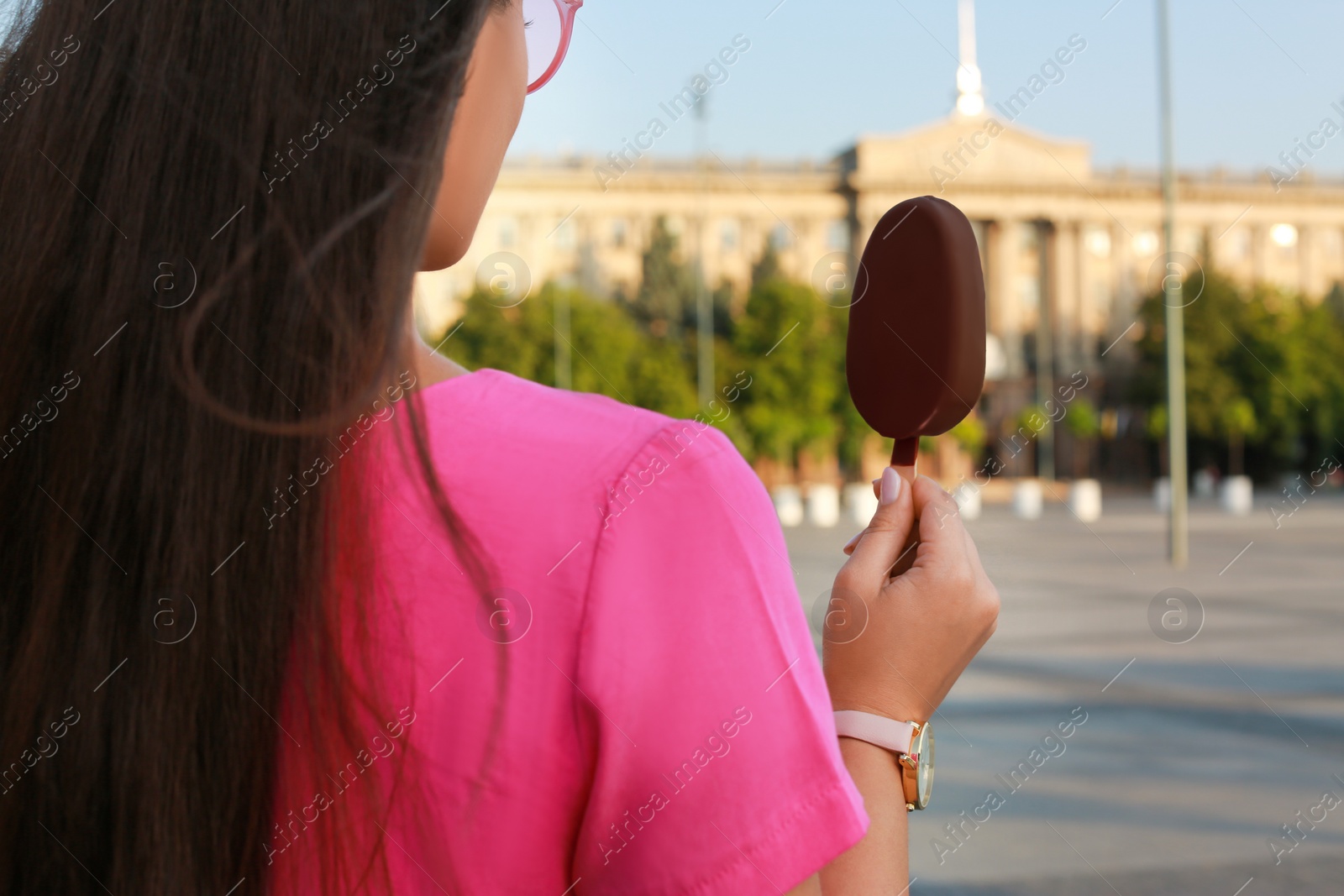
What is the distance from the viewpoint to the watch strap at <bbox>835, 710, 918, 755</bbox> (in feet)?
3.72

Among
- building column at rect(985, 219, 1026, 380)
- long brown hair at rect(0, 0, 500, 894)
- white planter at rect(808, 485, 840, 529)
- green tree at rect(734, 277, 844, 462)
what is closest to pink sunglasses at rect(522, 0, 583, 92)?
long brown hair at rect(0, 0, 500, 894)

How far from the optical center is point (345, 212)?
0.91m

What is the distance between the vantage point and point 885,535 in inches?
47.1

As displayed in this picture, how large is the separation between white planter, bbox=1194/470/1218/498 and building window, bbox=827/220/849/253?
19.9 metres

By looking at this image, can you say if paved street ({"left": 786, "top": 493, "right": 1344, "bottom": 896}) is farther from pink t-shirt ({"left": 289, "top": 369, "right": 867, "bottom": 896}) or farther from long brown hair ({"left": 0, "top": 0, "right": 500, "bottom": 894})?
long brown hair ({"left": 0, "top": 0, "right": 500, "bottom": 894})

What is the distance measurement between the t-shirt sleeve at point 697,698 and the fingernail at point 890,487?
0.34 metres

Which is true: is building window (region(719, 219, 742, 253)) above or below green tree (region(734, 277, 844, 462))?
above

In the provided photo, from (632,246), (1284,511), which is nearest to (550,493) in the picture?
(1284,511)

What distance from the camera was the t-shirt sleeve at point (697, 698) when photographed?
2.83ft

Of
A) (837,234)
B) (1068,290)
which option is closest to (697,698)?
(837,234)

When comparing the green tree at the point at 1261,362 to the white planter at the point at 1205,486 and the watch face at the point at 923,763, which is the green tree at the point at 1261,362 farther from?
the watch face at the point at 923,763

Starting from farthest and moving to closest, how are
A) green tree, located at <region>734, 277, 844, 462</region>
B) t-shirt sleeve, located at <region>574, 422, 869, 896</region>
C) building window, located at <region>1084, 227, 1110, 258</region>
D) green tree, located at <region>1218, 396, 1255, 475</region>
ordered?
building window, located at <region>1084, 227, 1110, 258</region> → green tree, located at <region>1218, 396, 1255, 475</region> → green tree, located at <region>734, 277, 844, 462</region> → t-shirt sleeve, located at <region>574, 422, 869, 896</region>

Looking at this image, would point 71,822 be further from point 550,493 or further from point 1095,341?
point 1095,341

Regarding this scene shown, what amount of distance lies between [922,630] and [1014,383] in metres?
71.9
